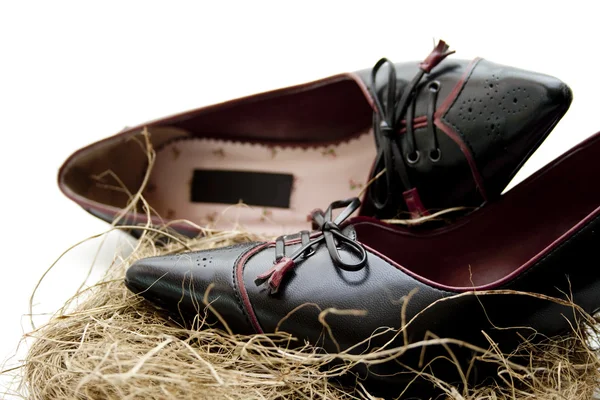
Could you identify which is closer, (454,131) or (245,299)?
(245,299)

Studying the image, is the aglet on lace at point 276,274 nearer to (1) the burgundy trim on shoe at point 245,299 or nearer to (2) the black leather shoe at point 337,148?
(1) the burgundy trim on shoe at point 245,299

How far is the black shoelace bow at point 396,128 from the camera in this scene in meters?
0.79

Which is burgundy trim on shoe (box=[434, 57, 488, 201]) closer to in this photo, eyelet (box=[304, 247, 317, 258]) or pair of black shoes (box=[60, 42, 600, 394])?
pair of black shoes (box=[60, 42, 600, 394])

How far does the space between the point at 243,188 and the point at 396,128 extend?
38 centimetres

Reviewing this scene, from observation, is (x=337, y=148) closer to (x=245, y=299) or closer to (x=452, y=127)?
(x=452, y=127)

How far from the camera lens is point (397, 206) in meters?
0.84

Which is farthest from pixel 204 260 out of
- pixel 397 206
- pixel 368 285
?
pixel 397 206

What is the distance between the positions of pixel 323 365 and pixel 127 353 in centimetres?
23

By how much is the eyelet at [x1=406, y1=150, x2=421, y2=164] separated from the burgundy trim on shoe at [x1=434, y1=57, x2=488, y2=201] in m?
0.05

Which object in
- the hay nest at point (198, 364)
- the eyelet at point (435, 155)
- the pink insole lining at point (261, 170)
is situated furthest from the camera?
the pink insole lining at point (261, 170)

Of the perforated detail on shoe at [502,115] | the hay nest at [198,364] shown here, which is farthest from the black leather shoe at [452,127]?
the hay nest at [198,364]

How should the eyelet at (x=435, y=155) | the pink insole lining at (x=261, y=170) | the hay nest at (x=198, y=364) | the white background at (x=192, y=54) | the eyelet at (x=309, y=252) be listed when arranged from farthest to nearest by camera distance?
the white background at (x=192, y=54), the pink insole lining at (x=261, y=170), the eyelet at (x=435, y=155), the eyelet at (x=309, y=252), the hay nest at (x=198, y=364)

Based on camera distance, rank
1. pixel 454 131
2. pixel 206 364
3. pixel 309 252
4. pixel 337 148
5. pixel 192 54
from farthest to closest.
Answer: pixel 192 54
pixel 337 148
pixel 454 131
pixel 309 252
pixel 206 364

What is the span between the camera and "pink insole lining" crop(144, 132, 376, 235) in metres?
1.02
